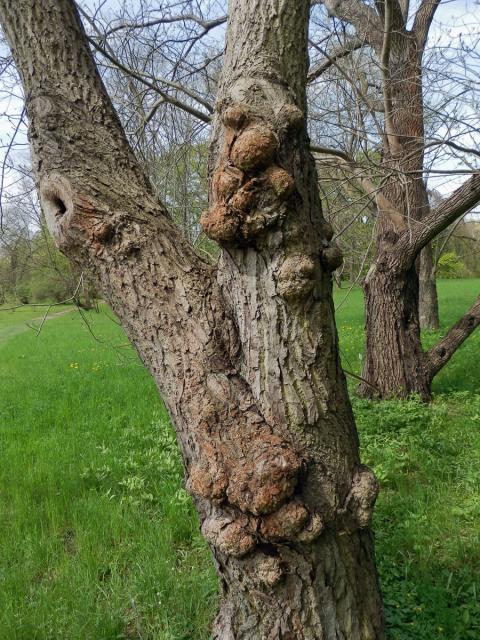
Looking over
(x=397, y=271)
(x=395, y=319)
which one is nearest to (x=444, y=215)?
(x=397, y=271)

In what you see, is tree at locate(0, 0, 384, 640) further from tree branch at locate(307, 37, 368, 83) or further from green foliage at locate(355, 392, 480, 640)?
tree branch at locate(307, 37, 368, 83)

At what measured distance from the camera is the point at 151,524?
3.20 metres

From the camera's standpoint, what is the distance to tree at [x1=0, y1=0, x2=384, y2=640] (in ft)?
4.91

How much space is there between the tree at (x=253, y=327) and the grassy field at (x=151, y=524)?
0.82m

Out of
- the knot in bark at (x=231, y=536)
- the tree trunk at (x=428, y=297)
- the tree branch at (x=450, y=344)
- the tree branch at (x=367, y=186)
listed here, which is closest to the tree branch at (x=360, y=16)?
the tree branch at (x=367, y=186)

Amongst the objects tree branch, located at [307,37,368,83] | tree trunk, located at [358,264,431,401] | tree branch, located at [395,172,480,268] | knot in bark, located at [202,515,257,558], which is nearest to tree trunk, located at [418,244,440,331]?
tree trunk, located at [358,264,431,401]

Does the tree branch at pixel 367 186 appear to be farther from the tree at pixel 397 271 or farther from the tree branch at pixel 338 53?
the tree branch at pixel 338 53

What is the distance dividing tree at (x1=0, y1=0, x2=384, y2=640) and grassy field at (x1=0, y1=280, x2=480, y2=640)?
82 centimetres

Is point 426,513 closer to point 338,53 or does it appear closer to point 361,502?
point 361,502

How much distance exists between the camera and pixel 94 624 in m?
2.37

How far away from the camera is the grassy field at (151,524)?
2.39m

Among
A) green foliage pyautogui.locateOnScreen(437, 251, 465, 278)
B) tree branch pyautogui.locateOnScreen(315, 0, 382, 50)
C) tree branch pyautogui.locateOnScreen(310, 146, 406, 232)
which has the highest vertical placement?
tree branch pyautogui.locateOnScreen(315, 0, 382, 50)

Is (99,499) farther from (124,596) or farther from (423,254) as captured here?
(423,254)

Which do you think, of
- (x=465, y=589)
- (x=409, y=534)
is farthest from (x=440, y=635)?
(x=409, y=534)
